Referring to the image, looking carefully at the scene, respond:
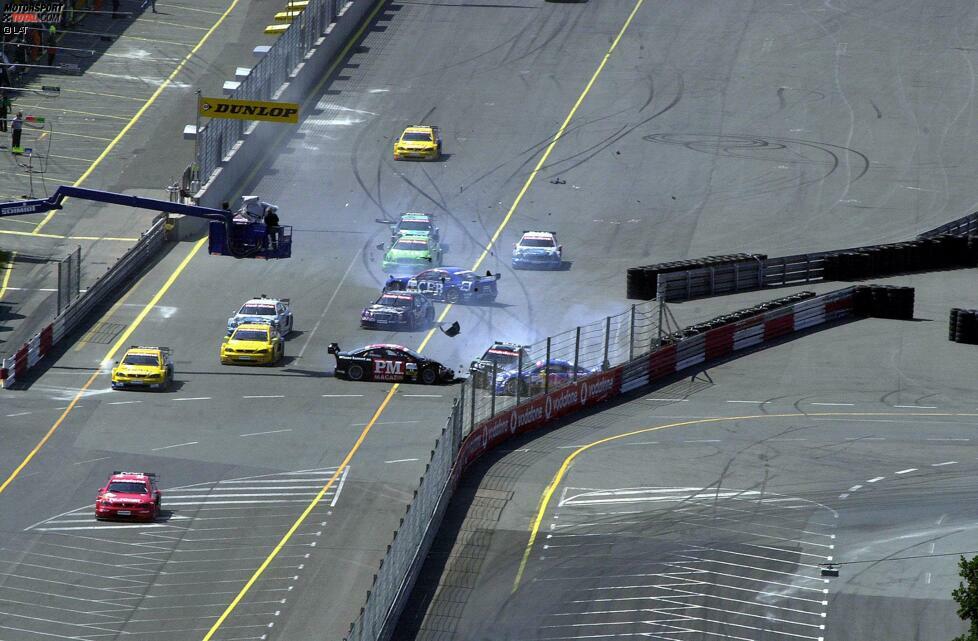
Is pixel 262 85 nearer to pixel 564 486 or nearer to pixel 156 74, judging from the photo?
pixel 156 74

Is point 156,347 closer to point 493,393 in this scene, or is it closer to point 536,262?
point 493,393

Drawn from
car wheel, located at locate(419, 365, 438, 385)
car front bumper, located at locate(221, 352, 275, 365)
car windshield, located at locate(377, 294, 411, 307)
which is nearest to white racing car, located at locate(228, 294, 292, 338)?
car front bumper, located at locate(221, 352, 275, 365)

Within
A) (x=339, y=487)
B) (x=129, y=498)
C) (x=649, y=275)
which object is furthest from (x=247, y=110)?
(x=129, y=498)

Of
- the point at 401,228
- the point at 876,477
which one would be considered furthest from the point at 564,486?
the point at 401,228

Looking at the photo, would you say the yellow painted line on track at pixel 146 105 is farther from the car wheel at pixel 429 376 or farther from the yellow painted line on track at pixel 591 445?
the yellow painted line on track at pixel 591 445

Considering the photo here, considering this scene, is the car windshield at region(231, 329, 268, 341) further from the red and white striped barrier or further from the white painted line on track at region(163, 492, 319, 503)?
the white painted line on track at region(163, 492, 319, 503)
